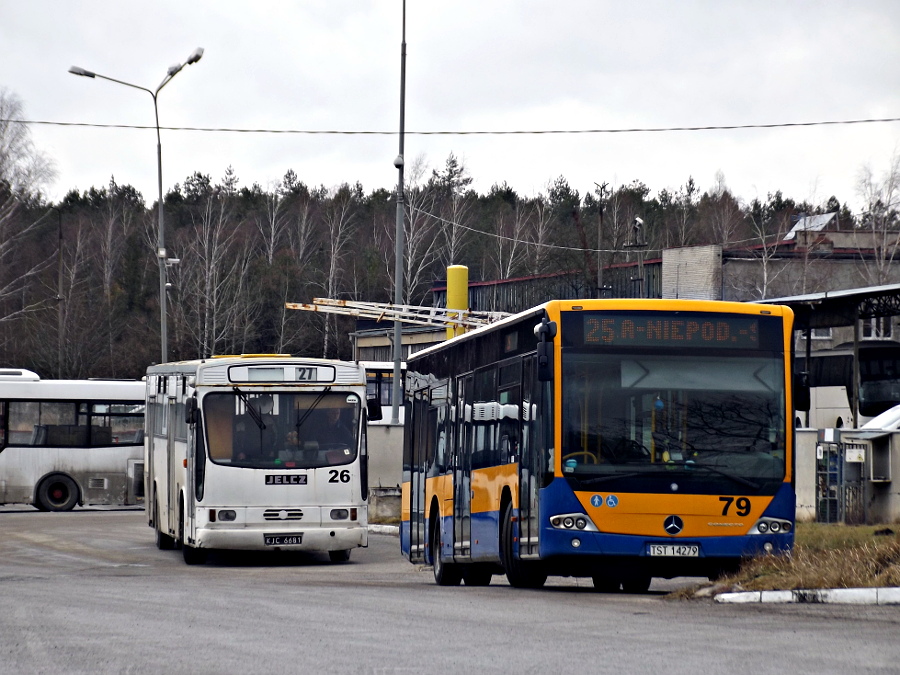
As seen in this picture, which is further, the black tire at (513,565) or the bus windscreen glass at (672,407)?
the black tire at (513,565)

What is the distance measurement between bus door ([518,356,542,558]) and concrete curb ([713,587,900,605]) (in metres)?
2.07

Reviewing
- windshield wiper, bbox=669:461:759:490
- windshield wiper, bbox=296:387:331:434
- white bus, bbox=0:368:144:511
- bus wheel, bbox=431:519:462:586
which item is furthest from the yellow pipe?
windshield wiper, bbox=669:461:759:490

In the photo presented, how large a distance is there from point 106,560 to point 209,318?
56145 millimetres

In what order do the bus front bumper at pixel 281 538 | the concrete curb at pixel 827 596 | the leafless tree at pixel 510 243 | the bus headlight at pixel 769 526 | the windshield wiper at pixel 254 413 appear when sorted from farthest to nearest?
the leafless tree at pixel 510 243 < the windshield wiper at pixel 254 413 < the bus front bumper at pixel 281 538 < the bus headlight at pixel 769 526 < the concrete curb at pixel 827 596

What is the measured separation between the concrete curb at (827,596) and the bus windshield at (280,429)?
9377 millimetres

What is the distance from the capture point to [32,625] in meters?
10.5

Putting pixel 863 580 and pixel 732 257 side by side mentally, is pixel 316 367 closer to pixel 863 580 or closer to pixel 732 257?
pixel 863 580

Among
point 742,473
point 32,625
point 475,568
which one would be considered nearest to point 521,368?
point 742,473

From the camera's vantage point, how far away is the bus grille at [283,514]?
2027 cm

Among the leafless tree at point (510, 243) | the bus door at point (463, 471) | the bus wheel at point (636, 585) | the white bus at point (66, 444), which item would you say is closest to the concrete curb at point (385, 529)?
the white bus at point (66, 444)

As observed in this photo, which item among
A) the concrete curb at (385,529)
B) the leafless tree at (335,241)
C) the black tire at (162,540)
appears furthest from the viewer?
the leafless tree at (335,241)

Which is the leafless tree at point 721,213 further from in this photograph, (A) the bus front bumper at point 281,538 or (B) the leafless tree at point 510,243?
(A) the bus front bumper at point 281,538

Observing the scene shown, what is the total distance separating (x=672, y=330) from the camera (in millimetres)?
13516

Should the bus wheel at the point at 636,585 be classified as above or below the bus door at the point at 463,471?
below
